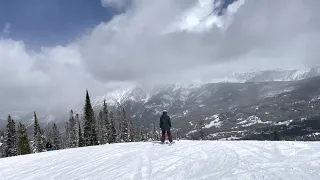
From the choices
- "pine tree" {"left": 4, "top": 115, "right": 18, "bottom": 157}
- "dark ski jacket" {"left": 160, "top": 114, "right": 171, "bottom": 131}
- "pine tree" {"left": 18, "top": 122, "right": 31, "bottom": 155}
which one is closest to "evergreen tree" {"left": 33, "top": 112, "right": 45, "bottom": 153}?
"pine tree" {"left": 4, "top": 115, "right": 18, "bottom": 157}

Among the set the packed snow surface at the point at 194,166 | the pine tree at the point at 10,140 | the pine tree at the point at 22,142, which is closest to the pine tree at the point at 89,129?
the pine tree at the point at 22,142

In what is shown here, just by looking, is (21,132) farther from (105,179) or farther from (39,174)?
(105,179)

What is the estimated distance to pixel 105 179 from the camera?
643 inches

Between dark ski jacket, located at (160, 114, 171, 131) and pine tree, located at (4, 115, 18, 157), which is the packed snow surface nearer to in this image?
dark ski jacket, located at (160, 114, 171, 131)

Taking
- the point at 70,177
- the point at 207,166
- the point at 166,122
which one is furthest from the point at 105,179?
the point at 166,122

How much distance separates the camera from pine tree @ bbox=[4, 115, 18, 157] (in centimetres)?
7581

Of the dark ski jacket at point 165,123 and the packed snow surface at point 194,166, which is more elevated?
the dark ski jacket at point 165,123

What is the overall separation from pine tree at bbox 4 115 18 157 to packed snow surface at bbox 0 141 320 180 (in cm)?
5674

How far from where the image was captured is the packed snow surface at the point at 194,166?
1510 cm

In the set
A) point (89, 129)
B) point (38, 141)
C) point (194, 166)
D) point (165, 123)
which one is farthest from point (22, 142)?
point (194, 166)

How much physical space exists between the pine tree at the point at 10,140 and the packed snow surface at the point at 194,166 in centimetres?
5674

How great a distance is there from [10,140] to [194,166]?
2749 inches

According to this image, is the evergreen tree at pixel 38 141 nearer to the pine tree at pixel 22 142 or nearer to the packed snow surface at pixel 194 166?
the pine tree at pixel 22 142

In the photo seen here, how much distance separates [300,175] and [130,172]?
327 inches
